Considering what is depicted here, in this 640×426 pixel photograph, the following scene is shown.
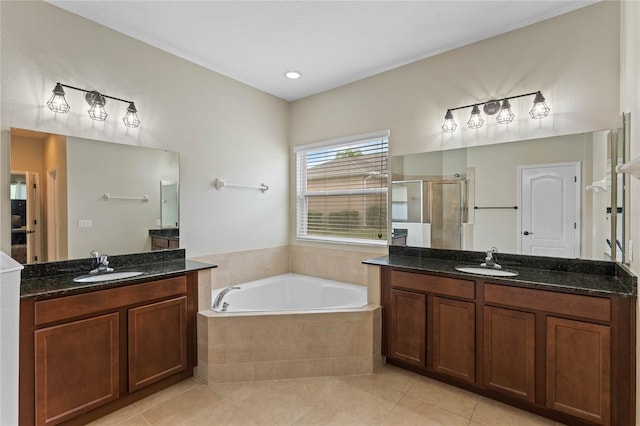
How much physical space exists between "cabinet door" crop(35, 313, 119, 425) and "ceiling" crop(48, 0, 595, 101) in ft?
Answer: 6.94

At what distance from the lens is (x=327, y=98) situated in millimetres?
3604

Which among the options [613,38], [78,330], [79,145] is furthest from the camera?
[79,145]

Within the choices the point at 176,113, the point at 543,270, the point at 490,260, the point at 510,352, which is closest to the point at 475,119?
the point at 490,260

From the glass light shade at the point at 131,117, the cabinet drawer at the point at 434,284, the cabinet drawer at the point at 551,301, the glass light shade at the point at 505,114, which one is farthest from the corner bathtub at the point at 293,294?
the glass light shade at the point at 505,114

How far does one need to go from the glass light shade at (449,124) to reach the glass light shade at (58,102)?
2.93m

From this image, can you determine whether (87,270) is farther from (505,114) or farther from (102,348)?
(505,114)

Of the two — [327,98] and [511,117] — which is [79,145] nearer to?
[327,98]

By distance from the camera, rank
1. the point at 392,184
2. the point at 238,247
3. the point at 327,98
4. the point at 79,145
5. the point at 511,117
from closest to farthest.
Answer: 1. the point at 79,145
2. the point at 511,117
3. the point at 392,184
4. the point at 238,247
5. the point at 327,98

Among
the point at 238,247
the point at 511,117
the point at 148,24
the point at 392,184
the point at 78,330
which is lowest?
the point at 78,330

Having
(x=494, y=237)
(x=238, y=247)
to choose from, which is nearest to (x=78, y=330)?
(x=238, y=247)

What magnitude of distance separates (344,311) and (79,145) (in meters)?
2.32

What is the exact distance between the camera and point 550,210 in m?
2.30

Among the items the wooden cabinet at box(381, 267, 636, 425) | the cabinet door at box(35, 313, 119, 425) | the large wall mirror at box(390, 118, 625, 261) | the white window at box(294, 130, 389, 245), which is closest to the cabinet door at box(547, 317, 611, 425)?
the wooden cabinet at box(381, 267, 636, 425)

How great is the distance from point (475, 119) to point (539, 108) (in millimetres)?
437
